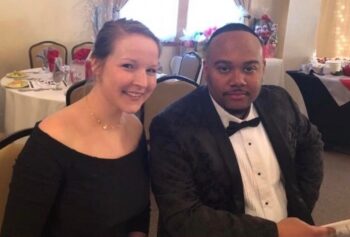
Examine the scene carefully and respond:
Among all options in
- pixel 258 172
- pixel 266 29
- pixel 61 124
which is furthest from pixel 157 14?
pixel 61 124

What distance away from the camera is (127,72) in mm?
1125

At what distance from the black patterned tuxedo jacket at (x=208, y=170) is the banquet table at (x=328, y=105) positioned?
2.77m

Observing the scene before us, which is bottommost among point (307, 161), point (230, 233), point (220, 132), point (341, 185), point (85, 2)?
point (341, 185)

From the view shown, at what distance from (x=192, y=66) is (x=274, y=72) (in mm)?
2395

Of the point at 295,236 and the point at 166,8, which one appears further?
the point at 166,8

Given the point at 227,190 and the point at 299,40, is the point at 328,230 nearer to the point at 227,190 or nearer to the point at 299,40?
the point at 227,190

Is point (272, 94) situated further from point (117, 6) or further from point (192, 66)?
point (117, 6)

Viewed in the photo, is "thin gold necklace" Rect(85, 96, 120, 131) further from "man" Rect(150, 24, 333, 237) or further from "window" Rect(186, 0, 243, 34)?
"window" Rect(186, 0, 243, 34)

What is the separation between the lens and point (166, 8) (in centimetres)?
536

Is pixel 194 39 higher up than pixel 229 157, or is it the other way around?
pixel 194 39

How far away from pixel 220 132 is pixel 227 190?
190 mm

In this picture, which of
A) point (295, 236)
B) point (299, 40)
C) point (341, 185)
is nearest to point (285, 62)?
point (299, 40)

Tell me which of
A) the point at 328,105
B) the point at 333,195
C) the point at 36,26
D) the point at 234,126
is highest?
the point at 36,26

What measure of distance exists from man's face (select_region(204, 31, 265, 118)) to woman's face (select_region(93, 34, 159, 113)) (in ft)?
0.94
